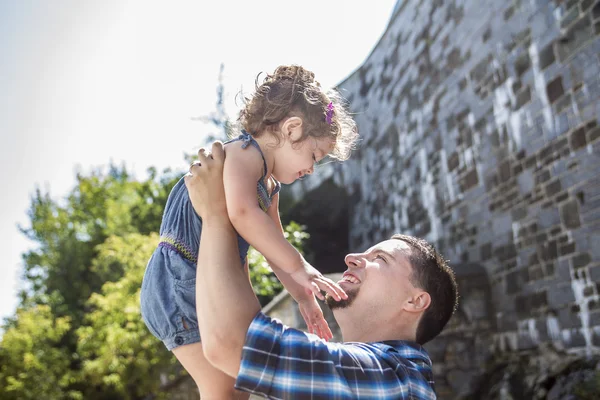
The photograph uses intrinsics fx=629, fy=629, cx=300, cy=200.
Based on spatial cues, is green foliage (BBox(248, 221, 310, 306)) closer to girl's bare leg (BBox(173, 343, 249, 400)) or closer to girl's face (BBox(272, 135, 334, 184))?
girl's face (BBox(272, 135, 334, 184))

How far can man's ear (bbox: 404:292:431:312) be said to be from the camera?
6.72 feet

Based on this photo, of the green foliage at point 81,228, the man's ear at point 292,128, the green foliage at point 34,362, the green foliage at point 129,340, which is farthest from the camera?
the green foliage at point 81,228

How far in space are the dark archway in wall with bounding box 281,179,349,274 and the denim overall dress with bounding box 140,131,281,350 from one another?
31.4 feet

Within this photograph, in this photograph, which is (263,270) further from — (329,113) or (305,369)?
(305,369)

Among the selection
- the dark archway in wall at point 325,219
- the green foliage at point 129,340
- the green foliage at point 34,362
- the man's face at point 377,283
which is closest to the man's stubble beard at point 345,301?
the man's face at point 377,283

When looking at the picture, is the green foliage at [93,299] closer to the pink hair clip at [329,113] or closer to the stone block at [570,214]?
the pink hair clip at [329,113]

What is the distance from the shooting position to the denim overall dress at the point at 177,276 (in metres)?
1.79

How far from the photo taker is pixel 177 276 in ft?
5.95

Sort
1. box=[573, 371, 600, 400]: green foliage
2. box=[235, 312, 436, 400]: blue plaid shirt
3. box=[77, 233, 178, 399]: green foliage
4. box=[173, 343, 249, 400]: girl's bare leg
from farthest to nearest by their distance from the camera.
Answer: box=[77, 233, 178, 399]: green foliage, box=[573, 371, 600, 400]: green foliage, box=[173, 343, 249, 400]: girl's bare leg, box=[235, 312, 436, 400]: blue plaid shirt

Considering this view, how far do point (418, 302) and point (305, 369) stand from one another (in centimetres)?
67

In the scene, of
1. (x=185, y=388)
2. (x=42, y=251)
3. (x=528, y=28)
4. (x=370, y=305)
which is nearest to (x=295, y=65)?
(x=370, y=305)

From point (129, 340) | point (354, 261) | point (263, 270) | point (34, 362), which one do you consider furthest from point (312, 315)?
point (34, 362)

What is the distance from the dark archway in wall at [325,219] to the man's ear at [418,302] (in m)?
9.43

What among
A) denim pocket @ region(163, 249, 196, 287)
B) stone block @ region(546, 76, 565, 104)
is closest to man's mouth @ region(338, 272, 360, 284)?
denim pocket @ region(163, 249, 196, 287)
